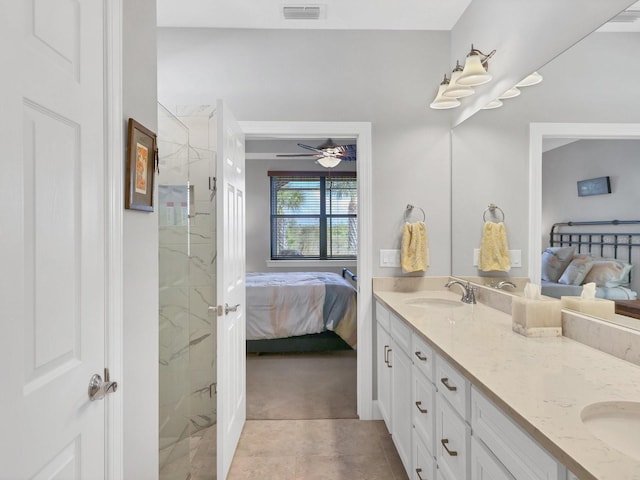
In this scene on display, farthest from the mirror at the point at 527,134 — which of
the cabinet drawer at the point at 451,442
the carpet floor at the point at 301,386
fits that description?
the carpet floor at the point at 301,386

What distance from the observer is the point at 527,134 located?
6.25 feet

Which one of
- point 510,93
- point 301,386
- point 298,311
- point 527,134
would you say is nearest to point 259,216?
point 298,311

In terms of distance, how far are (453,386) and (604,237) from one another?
2.48 ft

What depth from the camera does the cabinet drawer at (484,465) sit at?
992mm

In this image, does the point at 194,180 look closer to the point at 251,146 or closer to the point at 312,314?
the point at 312,314

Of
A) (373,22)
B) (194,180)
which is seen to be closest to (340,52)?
(373,22)

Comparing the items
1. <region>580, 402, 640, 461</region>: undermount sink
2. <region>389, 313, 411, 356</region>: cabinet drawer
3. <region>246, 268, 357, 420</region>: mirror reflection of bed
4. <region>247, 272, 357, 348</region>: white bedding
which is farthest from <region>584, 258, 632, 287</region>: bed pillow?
<region>247, 272, 357, 348</region>: white bedding

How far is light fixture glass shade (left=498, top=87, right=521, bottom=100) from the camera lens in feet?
6.52

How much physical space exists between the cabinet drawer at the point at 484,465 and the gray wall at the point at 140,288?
3.65 feet

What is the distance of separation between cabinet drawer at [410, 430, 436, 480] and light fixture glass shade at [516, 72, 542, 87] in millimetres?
1761

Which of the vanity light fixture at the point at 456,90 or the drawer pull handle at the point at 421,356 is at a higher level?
the vanity light fixture at the point at 456,90

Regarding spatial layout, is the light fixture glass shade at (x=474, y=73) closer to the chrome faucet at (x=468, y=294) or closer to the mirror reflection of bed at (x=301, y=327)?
the chrome faucet at (x=468, y=294)

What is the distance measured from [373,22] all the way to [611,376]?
2467 mm

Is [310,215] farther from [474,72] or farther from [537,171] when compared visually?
[537,171]
